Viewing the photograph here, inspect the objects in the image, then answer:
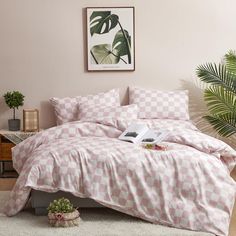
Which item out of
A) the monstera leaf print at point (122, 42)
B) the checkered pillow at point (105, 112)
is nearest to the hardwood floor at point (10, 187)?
the checkered pillow at point (105, 112)

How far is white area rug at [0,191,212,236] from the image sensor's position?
12.5 ft

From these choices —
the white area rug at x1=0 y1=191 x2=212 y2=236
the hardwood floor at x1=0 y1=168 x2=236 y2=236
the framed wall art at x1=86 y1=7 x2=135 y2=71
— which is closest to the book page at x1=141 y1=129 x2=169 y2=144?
the white area rug at x1=0 y1=191 x2=212 y2=236

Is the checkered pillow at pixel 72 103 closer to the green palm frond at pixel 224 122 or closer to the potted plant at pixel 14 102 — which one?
the potted plant at pixel 14 102

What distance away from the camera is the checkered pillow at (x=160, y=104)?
5.93 meters

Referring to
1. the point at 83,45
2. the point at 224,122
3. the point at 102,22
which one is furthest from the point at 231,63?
the point at 83,45

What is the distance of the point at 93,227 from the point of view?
12.9 feet

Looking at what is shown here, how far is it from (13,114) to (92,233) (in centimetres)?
280

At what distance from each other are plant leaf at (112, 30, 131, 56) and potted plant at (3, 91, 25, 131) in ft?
3.94

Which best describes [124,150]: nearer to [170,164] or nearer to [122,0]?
[170,164]

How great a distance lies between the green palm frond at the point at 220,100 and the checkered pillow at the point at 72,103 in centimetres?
102

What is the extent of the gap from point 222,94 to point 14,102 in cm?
227

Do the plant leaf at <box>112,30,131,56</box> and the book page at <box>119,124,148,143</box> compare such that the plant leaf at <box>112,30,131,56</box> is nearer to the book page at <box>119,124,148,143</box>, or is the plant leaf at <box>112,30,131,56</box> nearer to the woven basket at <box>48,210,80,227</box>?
the book page at <box>119,124,148,143</box>

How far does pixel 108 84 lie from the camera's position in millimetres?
6223

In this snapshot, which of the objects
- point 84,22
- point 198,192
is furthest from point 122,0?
point 198,192
